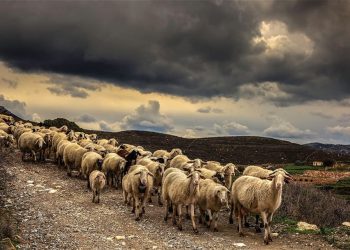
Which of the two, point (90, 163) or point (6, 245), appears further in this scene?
point (90, 163)

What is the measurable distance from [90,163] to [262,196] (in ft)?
39.5

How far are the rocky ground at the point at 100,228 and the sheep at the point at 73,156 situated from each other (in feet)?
13.8

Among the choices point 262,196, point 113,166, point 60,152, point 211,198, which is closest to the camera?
point 262,196

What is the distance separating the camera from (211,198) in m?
16.9

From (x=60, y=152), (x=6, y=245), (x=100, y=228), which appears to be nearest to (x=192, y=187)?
(x=100, y=228)

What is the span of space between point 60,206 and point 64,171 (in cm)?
975

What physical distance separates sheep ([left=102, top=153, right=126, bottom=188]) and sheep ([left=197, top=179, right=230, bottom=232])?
733 centimetres

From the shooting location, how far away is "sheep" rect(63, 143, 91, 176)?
27.1 m

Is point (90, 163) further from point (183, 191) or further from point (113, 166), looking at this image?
point (183, 191)

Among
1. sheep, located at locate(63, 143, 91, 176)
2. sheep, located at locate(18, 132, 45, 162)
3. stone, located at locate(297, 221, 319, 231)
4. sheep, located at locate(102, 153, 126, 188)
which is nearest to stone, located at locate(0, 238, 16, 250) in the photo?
stone, located at locate(297, 221, 319, 231)

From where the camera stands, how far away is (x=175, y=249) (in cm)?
1427

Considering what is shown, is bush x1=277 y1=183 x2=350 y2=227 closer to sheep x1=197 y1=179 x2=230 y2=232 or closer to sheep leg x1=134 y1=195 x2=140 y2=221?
sheep x1=197 y1=179 x2=230 y2=232

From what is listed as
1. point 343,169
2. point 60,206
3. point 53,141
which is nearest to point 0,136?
point 53,141

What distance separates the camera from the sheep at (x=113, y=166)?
79.4 feet
